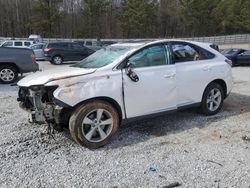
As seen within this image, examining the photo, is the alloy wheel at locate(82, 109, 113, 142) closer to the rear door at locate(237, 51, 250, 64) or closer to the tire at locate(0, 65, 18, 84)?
the tire at locate(0, 65, 18, 84)

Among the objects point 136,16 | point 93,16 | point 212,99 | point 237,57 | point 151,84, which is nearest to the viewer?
point 151,84

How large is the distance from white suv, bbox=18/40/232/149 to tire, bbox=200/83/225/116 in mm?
20

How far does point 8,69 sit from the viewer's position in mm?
11125

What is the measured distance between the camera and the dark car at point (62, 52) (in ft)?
71.4

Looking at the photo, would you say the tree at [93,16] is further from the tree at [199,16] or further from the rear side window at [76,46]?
the rear side window at [76,46]

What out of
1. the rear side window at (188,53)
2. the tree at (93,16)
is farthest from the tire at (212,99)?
the tree at (93,16)

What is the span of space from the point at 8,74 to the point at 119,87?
7.35m

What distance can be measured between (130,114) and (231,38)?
54.4 m

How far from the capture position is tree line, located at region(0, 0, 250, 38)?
56469 mm

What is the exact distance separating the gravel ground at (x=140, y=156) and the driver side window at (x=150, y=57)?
1162 millimetres

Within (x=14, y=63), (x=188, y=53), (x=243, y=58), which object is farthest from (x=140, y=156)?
(x=243, y=58)

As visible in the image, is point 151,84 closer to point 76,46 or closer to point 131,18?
point 76,46

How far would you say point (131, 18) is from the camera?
187 ft

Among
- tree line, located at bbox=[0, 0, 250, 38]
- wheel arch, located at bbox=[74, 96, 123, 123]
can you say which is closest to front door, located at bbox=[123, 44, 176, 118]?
wheel arch, located at bbox=[74, 96, 123, 123]
